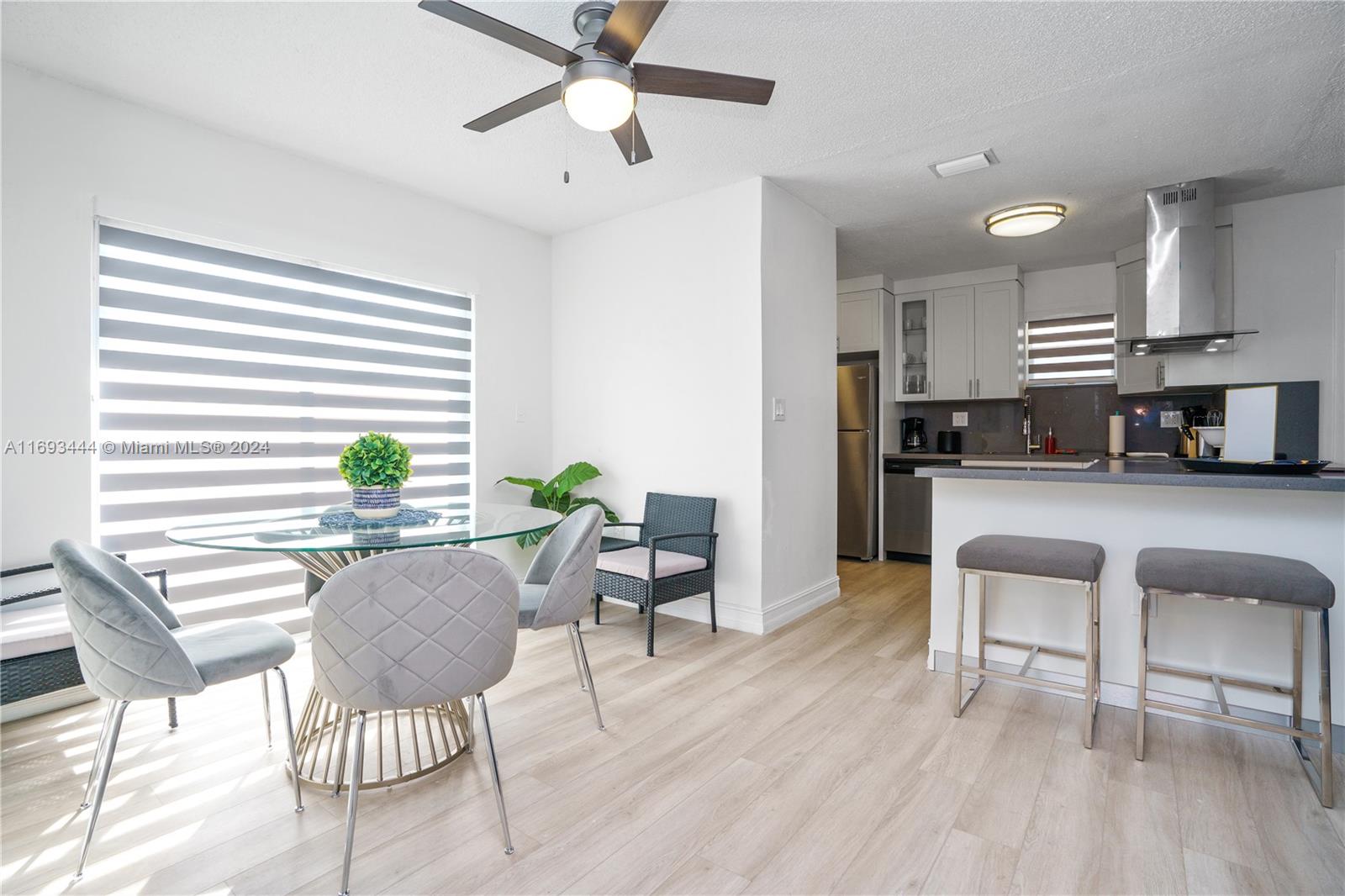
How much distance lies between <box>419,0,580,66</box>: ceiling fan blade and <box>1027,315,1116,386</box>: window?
204 inches

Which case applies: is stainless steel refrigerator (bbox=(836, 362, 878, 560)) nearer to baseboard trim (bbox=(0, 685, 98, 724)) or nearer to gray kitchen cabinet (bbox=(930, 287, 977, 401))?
gray kitchen cabinet (bbox=(930, 287, 977, 401))

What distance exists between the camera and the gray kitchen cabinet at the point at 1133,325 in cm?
456

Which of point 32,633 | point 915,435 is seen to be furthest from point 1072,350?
point 32,633

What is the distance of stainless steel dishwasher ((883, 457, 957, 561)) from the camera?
18.4 ft

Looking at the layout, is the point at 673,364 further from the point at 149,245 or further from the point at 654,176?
the point at 149,245

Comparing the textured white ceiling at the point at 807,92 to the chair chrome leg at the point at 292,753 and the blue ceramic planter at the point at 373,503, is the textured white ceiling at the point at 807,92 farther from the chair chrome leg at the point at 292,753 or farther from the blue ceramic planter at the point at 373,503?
the chair chrome leg at the point at 292,753

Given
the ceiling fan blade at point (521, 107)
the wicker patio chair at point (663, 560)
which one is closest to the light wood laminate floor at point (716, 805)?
the wicker patio chair at point (663, 560)

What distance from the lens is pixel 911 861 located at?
1.67 meters

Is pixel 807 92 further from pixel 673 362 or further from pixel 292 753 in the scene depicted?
pixel 292 753

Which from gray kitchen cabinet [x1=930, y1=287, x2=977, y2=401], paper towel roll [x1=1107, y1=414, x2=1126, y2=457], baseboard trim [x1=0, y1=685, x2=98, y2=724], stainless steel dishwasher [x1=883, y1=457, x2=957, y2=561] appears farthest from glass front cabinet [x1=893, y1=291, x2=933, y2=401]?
baseboard trim [x1=0, y1=685, x2=98, y2=724]

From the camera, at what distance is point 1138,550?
2592 millimetres

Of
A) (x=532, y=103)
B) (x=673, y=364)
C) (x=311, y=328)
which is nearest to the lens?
(x=532, y=103)

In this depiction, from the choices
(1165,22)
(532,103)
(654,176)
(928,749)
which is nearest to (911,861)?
(928,749)

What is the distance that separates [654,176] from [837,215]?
138 centimetres
